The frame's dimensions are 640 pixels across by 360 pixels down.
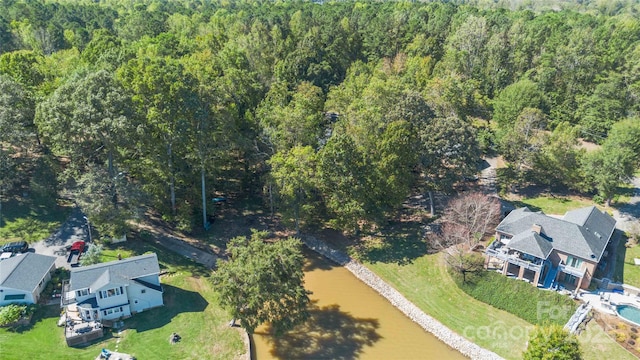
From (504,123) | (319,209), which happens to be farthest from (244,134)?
(504,123)

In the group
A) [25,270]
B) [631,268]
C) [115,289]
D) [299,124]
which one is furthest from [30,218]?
[631,268]

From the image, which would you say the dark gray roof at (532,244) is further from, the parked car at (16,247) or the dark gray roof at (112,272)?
the parked car at (16,247)

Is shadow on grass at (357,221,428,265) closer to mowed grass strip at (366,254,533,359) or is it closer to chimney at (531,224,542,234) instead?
mowed grass strip at (366,254,533,359)

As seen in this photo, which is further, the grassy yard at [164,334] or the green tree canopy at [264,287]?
the green tree canopy at [264,287]

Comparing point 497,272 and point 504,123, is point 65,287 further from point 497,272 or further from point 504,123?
point 504,123

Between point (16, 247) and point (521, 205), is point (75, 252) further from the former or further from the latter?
point (521, 205)

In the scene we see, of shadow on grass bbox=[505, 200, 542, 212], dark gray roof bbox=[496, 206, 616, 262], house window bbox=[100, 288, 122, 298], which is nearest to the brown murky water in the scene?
house window bbox=[100, 288, 122, 298]

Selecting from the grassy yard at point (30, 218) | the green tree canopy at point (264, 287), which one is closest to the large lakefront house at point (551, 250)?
the green tree canopy at point (264, 287)
